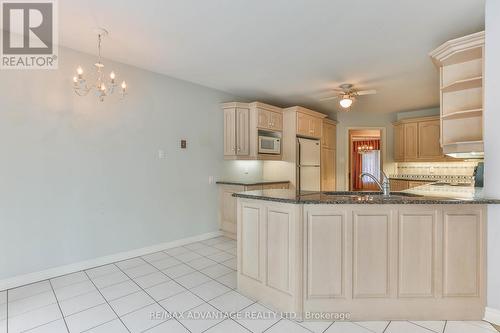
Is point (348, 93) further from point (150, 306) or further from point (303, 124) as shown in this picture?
point (150, 306)

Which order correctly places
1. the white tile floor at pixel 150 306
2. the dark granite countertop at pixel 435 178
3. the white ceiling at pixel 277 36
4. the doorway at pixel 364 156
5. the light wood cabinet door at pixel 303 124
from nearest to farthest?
the white tile floor at pixel 150 306 → the white ceiling at pixel 277 36 → the light wood cabinet door at pixel 303 124 → the dark granite countertop at pixel 435 178 → the doorway at pixel 364 156

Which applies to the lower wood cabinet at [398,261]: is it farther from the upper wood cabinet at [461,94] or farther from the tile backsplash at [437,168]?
the tile backsplash at [437,168]

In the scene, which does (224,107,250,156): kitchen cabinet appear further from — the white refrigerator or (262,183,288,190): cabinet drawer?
the white refrigerator

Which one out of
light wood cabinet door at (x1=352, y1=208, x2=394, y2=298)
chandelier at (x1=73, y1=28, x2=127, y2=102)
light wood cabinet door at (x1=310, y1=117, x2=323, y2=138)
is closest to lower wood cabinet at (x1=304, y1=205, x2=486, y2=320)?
light wood cabinet door at (x1=352, y1=208, x2=394, y2=298)

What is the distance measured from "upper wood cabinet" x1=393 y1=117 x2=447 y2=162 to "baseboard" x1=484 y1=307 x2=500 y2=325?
159 inches

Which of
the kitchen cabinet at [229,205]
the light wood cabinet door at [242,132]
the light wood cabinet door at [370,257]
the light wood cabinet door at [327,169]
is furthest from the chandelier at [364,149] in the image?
the light wood cabinet door at [370,257]

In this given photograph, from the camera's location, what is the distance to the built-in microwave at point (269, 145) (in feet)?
15.2

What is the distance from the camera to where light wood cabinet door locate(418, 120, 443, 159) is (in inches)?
207

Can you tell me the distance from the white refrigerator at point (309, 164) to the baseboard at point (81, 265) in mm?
2384

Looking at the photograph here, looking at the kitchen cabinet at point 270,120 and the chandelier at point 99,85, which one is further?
the kitchen cabinet at point 270,120

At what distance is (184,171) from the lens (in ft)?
13.0

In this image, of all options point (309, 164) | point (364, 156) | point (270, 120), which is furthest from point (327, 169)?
point (364, 156)

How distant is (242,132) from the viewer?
15.0 feet

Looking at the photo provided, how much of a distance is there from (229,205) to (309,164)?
200 cm
